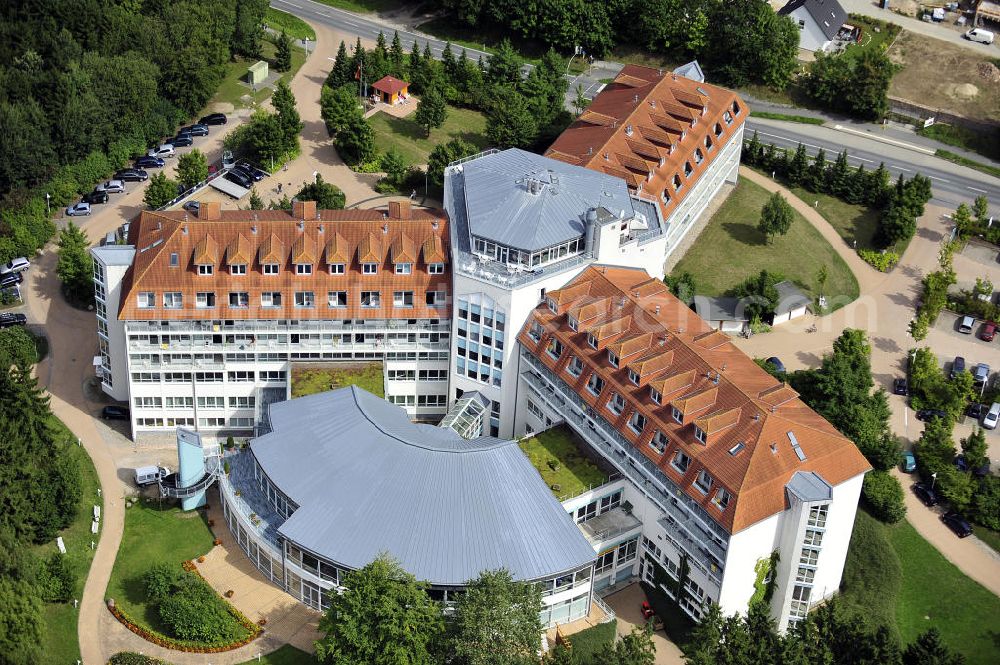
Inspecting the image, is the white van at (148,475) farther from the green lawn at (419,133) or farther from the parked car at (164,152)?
the green lawn at (419,133)

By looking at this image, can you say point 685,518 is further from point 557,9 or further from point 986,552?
point 557,9

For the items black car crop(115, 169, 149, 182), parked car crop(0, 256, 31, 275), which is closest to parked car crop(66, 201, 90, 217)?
black car crop(115, 169, 149, 182)

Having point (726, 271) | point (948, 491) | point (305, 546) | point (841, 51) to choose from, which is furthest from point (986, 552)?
point (841, 51)

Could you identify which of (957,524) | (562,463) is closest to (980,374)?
(957,524)

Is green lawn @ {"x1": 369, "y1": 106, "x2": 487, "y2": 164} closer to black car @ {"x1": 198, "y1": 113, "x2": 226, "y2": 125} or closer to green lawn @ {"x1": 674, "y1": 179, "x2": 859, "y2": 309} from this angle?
black car @ {"x1": 198, "y1": 113, "x2": 226, "y2": 125}

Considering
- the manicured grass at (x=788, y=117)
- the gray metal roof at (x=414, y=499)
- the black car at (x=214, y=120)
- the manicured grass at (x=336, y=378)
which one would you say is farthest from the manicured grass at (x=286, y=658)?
the manicured grass at (x=788, y=117)

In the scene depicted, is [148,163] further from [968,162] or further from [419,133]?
[968,162]
